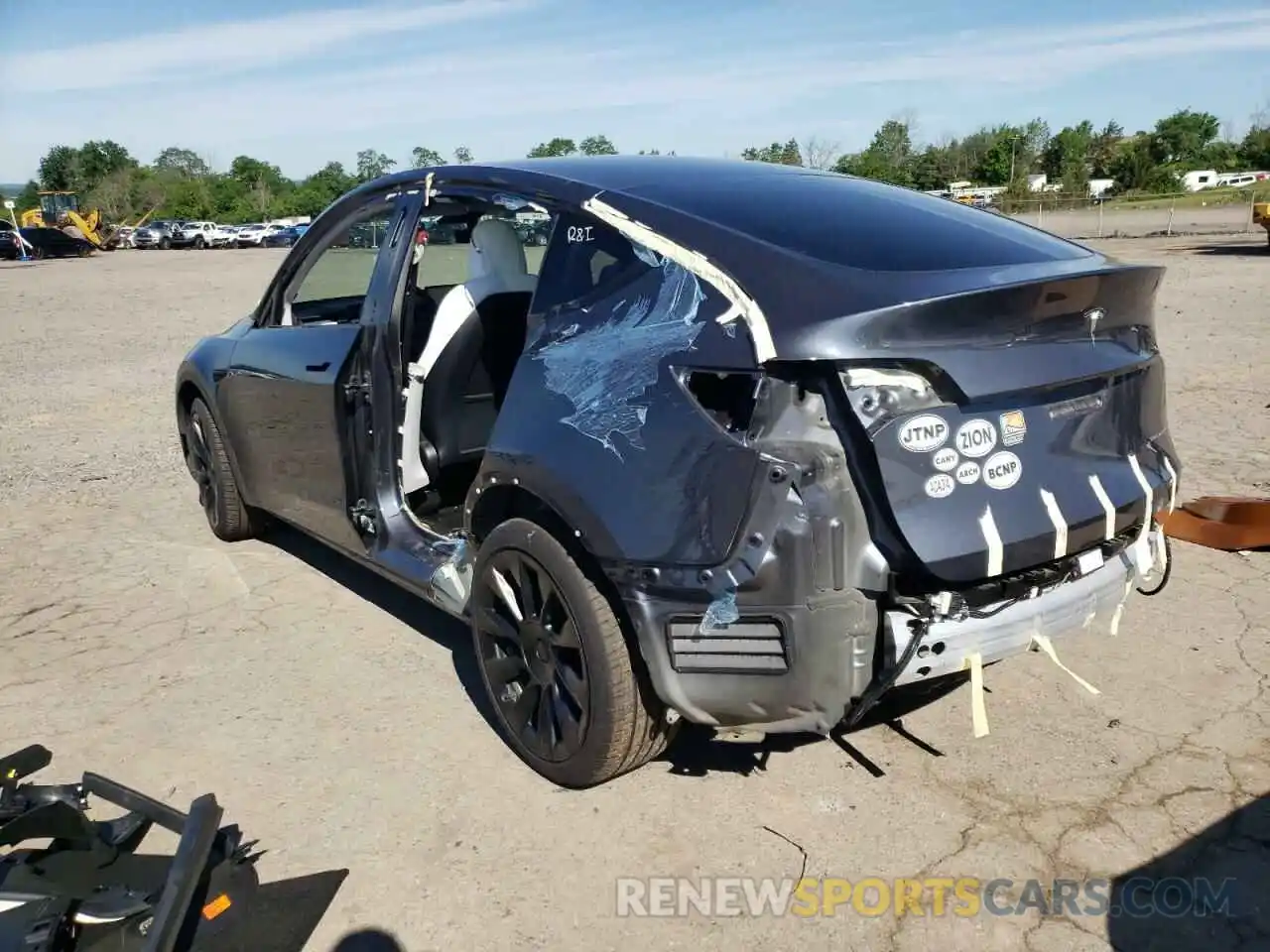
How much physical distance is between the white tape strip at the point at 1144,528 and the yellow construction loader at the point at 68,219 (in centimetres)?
4859

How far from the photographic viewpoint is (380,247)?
3.84 m

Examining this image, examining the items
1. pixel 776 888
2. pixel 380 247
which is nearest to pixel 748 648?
pixel 776 888

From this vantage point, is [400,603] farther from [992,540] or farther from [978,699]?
[992,540]

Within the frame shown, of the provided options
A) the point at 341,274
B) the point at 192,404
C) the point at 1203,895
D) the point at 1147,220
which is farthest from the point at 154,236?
the point at 1203,895

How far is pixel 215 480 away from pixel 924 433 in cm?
404

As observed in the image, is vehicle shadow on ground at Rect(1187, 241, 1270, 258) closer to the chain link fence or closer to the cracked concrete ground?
the chain link fence

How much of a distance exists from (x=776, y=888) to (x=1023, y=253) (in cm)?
183

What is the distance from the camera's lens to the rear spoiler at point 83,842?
218 cm

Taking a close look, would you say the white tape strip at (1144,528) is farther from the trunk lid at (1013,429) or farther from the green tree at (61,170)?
the green tree at (61,170)

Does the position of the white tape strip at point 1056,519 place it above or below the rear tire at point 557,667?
above

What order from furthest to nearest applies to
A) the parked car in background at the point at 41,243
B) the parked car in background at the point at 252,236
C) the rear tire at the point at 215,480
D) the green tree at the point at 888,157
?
the green tree at the point at 888,157 < the parked car in background at the point at 252,236 < the parked car in background at the point at 41,243 < the rear tire at the point at 215,480

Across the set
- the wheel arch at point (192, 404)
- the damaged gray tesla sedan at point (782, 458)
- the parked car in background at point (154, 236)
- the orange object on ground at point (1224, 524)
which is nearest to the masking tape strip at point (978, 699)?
the damaged gray tesla sedan at point (782, 458)

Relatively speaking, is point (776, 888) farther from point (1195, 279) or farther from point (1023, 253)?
point (1195, 279)

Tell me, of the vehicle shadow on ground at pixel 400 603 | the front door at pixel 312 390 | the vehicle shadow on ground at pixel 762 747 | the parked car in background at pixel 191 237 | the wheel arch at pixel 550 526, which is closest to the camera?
the wheel arch at pixel 550 526
